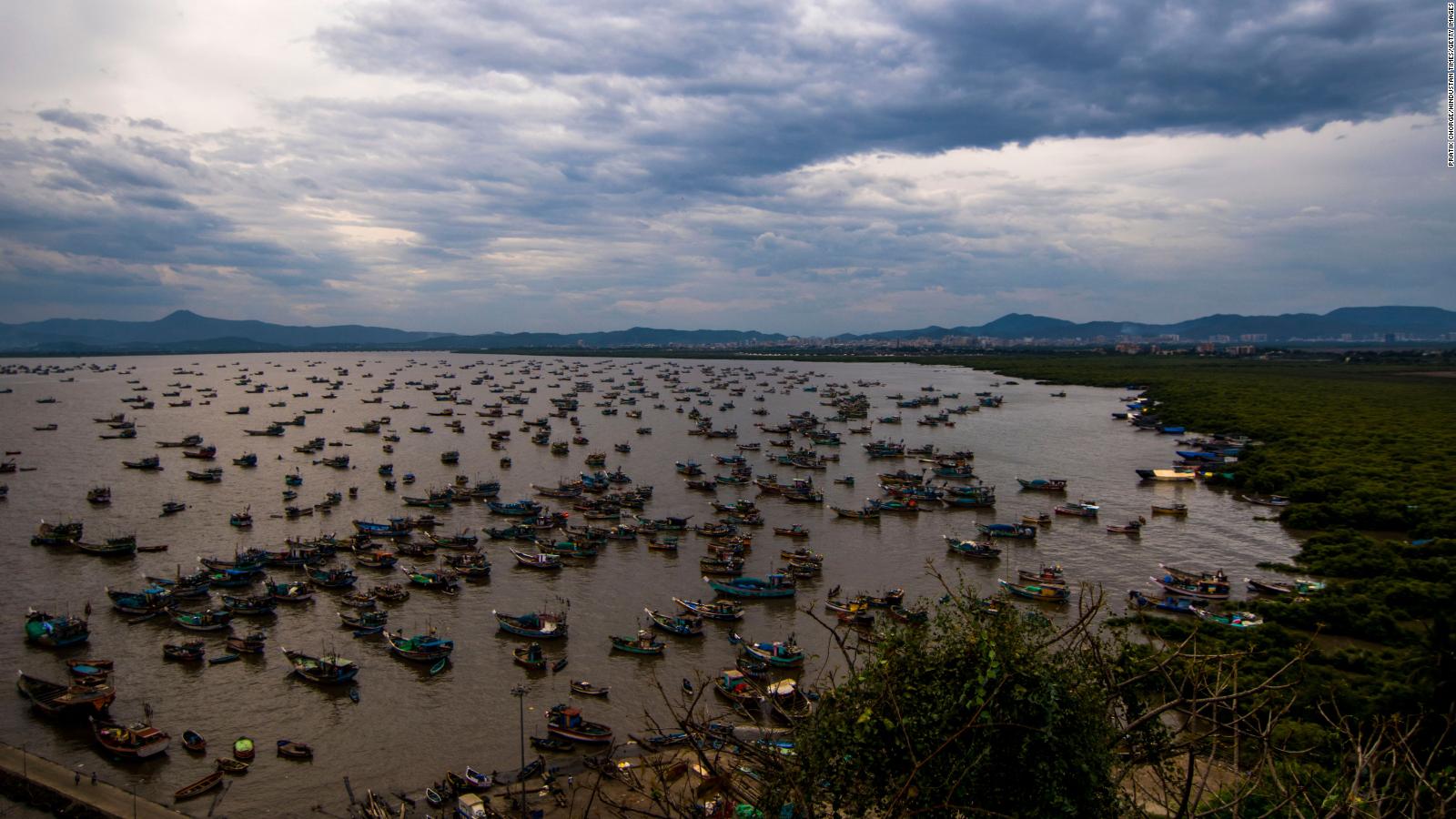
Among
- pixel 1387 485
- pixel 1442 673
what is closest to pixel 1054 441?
pixel 1387 485

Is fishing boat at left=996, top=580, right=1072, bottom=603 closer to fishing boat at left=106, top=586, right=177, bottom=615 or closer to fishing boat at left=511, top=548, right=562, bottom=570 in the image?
fishing boat at left=511, top=548, right=562, bottom=570

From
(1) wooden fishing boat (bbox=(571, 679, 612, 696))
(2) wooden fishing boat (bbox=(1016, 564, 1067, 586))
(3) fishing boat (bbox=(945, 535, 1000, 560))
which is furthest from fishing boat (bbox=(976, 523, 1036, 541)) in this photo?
(1) wooden fishing boat (bbox=(571, 679, 612, 696))

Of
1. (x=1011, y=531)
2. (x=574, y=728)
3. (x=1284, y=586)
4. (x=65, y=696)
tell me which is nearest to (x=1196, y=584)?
(x=1284, y=586)

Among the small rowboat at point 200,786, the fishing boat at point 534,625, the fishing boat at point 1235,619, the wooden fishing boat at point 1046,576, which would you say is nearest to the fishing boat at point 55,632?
the small rowboat at point 200,786

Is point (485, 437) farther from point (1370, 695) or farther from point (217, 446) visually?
point (1370, 695)

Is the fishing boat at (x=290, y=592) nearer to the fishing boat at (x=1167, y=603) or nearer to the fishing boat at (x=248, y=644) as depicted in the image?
the fishing boat at (x=248, y=644)

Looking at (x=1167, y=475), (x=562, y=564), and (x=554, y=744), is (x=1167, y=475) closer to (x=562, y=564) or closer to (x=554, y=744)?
(x=562, y=564)
